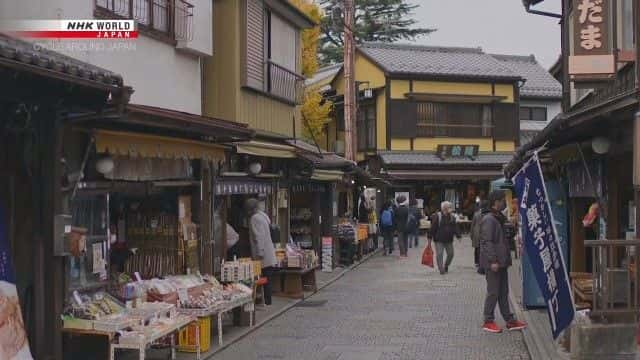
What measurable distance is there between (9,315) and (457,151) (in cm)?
3607

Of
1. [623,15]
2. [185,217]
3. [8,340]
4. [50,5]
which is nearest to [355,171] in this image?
[185,217]

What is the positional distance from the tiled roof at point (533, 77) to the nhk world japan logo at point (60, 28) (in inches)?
1445

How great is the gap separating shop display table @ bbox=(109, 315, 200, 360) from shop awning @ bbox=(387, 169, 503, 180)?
30698 mm

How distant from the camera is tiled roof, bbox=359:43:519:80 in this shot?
4226 centimetres

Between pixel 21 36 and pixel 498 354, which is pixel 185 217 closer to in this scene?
pixel 21 36

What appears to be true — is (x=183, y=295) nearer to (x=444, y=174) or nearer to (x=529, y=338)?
(x=529, y=338)

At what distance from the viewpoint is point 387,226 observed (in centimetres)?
3052

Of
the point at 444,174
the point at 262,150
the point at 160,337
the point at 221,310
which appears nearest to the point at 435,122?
the point at 444,174

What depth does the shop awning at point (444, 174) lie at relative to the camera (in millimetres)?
41875

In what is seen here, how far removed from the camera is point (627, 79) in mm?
10961

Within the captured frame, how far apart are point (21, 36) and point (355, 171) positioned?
16.6m

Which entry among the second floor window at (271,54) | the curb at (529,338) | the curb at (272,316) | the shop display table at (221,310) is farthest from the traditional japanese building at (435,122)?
the shop display table at (221,310)

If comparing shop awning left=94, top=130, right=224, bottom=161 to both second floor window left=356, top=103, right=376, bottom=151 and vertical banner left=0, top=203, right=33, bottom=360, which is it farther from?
second floor window left=356, top=103, right=376, bottom=151

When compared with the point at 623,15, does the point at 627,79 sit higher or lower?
lower
